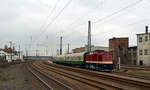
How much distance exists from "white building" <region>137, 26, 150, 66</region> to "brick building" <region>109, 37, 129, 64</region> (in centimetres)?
1144

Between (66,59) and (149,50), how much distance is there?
74.3 ft

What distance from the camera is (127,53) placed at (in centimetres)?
6606

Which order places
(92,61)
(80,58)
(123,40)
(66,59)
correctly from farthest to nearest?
1. (123,40)
2. (66,59)
3. (80,58)
4. (92,61)

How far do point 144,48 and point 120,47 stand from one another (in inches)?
585

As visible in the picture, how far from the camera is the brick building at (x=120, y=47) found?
66.2 m

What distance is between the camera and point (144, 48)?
52.9 metres

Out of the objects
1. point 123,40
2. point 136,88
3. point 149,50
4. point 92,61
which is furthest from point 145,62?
point 136,88

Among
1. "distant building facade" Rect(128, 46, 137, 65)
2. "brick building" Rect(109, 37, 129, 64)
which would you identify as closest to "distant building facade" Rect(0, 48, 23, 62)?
"brick building" Rect(109, 37, 129, 64)

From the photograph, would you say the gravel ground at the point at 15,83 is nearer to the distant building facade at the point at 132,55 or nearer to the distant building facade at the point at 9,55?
the distant building facade at the point at 132,55

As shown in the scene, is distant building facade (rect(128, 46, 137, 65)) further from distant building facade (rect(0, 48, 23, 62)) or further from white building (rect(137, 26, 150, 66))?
distant building facade (rect(0, 48, 23, 62))

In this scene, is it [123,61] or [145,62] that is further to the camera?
[123,61]

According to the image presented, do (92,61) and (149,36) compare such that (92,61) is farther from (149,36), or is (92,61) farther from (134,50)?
(134,50)

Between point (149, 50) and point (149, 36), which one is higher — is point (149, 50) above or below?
below

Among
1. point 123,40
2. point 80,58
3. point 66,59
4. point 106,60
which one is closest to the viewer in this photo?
point 106,60
